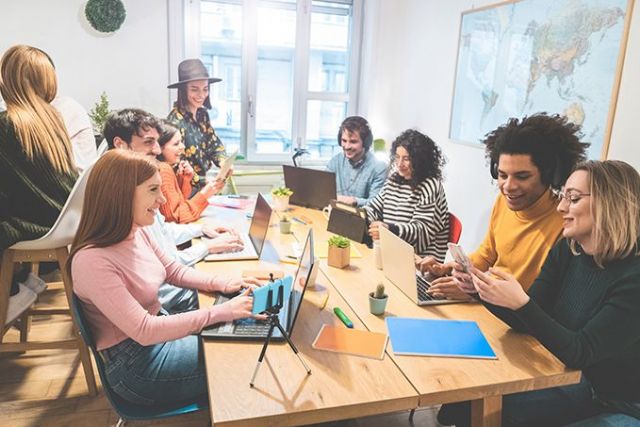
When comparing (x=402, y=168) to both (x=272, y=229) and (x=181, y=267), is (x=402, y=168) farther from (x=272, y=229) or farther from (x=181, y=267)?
(x=181, y=267)

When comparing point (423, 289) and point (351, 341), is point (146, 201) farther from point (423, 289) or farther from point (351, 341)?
point (423, 289)

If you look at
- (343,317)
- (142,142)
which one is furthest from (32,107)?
(343,317)

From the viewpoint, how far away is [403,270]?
68.2 inches

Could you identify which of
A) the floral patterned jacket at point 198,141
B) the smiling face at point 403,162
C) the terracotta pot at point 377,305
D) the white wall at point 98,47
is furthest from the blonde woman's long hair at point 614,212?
the white wall at point 98,47

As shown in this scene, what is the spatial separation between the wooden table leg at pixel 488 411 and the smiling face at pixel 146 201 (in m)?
1.10

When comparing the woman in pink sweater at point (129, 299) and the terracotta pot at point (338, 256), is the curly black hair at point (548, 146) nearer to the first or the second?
the terracotta pot at point (338, 256)

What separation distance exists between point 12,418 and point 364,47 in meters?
3.99

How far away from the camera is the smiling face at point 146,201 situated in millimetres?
1509

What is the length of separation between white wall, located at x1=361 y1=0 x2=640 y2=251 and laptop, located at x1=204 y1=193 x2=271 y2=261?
5.33 feet

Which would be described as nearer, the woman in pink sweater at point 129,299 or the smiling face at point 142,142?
the woman in pink sweater at point 129,299

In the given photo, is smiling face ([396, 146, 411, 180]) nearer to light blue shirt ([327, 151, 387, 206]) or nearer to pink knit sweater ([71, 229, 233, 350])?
light blue shirt ([327, 151, 387, 206])

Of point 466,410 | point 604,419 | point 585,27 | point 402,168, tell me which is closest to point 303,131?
point 402,168

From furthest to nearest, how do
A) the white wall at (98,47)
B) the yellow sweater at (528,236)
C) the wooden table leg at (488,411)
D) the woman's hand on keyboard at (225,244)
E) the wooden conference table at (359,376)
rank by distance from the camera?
the white wall at (98,47) < the woman's hand on keyboard at (225,244) < the yellow sweater at (528,236) < the wooden table leg at (488,411) < the wooden conference table at (359,376)

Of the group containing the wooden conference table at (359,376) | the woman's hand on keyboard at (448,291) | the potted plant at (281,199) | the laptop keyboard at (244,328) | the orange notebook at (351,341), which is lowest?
the wooden conference table at (359,376)
